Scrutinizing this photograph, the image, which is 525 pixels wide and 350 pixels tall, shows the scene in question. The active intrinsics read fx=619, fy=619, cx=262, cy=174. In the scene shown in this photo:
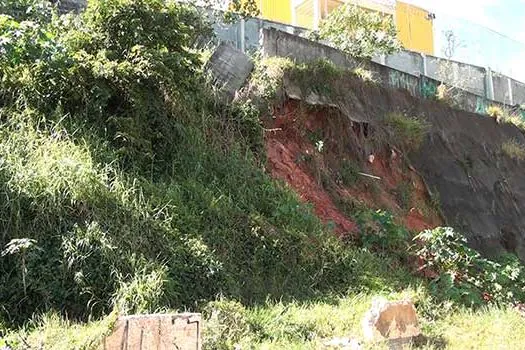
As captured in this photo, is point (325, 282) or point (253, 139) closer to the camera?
point (325, 282)

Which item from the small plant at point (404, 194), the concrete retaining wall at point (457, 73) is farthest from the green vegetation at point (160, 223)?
the concrete retaining wall at point (457, 73)

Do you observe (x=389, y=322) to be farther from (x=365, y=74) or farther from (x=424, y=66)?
(x=424, y=66)

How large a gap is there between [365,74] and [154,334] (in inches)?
319

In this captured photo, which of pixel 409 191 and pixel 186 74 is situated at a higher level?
pixel 186 74

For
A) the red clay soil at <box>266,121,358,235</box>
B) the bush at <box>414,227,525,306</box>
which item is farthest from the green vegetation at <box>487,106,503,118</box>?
the bush at <box>414,227,525,306</box>

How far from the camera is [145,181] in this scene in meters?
6.22

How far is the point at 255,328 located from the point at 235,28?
7813 millimetres

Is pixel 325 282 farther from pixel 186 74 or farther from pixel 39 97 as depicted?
pixel 39 97

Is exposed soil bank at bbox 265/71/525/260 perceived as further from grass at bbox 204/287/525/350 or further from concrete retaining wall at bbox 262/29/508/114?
grass at bbox 204/287/525/350

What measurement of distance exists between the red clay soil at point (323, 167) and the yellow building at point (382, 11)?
26.7 ft

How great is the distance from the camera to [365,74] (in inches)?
436

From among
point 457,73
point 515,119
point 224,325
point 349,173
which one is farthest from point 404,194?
point 457,73

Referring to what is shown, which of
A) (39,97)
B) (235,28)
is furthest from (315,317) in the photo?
(235,28)

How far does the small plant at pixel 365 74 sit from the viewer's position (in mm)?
10953
